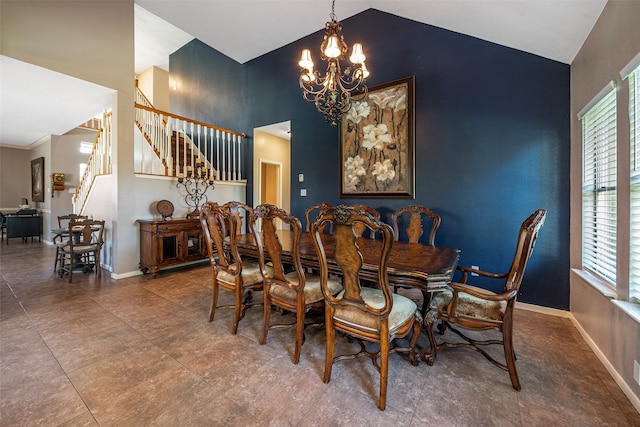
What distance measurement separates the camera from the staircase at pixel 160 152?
170 inches

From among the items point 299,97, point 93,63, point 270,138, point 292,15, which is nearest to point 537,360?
point 299,97

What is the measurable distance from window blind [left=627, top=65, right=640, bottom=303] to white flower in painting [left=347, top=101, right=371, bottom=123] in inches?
102

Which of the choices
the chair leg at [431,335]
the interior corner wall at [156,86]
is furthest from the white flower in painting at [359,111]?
the interior corner wall at [156,86]

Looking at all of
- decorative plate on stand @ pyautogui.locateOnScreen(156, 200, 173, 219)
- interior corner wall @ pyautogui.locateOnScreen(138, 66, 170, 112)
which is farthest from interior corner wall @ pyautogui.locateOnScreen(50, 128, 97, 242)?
decorative plate on stand @ pyautogui.locateOnScreen(156, 200, 173, 219)

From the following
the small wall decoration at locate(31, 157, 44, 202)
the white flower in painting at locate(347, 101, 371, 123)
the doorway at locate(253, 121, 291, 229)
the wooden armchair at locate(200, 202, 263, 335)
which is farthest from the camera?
the small wall decoration at locate(31, 157, 44, 202)

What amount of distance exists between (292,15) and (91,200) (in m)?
4.73

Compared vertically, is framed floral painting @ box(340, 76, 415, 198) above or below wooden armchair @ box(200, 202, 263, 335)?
above

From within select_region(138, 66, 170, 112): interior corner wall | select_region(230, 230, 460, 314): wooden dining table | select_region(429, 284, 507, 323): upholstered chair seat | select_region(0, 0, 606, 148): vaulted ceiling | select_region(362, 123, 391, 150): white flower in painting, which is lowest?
select_region(429, 284, 507, 323): upholstered chair seat

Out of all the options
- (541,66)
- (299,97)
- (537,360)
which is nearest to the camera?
(537,360)

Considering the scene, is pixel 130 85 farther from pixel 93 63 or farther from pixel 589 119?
pixel 589 119

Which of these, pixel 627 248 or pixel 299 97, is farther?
pixel 299 97

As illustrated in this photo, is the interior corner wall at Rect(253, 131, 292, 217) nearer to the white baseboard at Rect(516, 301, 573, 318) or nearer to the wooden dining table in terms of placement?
the wooden dining table

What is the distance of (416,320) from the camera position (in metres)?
1.75

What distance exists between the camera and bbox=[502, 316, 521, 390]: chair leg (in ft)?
5.23
